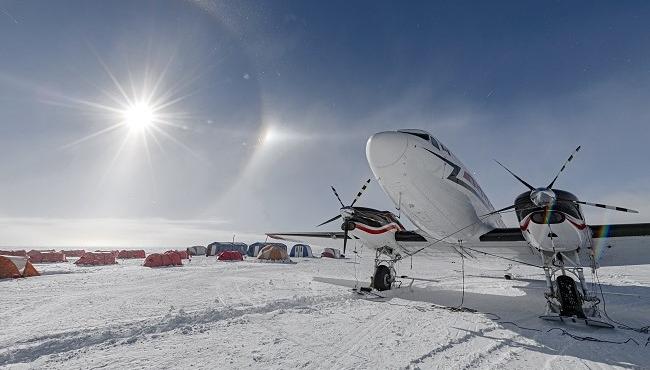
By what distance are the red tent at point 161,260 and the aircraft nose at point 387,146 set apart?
959 inches

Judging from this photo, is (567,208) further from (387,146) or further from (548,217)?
(387,146)

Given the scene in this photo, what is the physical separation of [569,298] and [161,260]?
28.1 metres

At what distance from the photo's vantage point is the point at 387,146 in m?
8.72

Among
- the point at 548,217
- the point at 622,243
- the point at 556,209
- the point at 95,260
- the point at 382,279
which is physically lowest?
the point at 95,260

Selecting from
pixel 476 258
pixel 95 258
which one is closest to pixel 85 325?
pixel 476 258

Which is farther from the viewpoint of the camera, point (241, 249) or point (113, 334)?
point (241, 249)

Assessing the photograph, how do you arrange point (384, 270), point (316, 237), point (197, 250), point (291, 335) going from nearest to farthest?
point (291, 335) → point (384, 270) → point (316, 237) → point (197, 250)

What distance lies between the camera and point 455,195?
10477 millimetres

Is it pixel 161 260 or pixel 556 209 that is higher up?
pixel 556 209

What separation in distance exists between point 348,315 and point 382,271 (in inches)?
234

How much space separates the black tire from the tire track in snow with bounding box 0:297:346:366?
19.9 ft

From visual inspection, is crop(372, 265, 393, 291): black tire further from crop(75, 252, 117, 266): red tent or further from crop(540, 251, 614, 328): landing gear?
crop(75, 252, 117, 266): red tent

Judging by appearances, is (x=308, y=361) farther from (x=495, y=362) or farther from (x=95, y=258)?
(x=95, y=258)

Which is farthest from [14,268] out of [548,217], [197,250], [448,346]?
[197,250]
